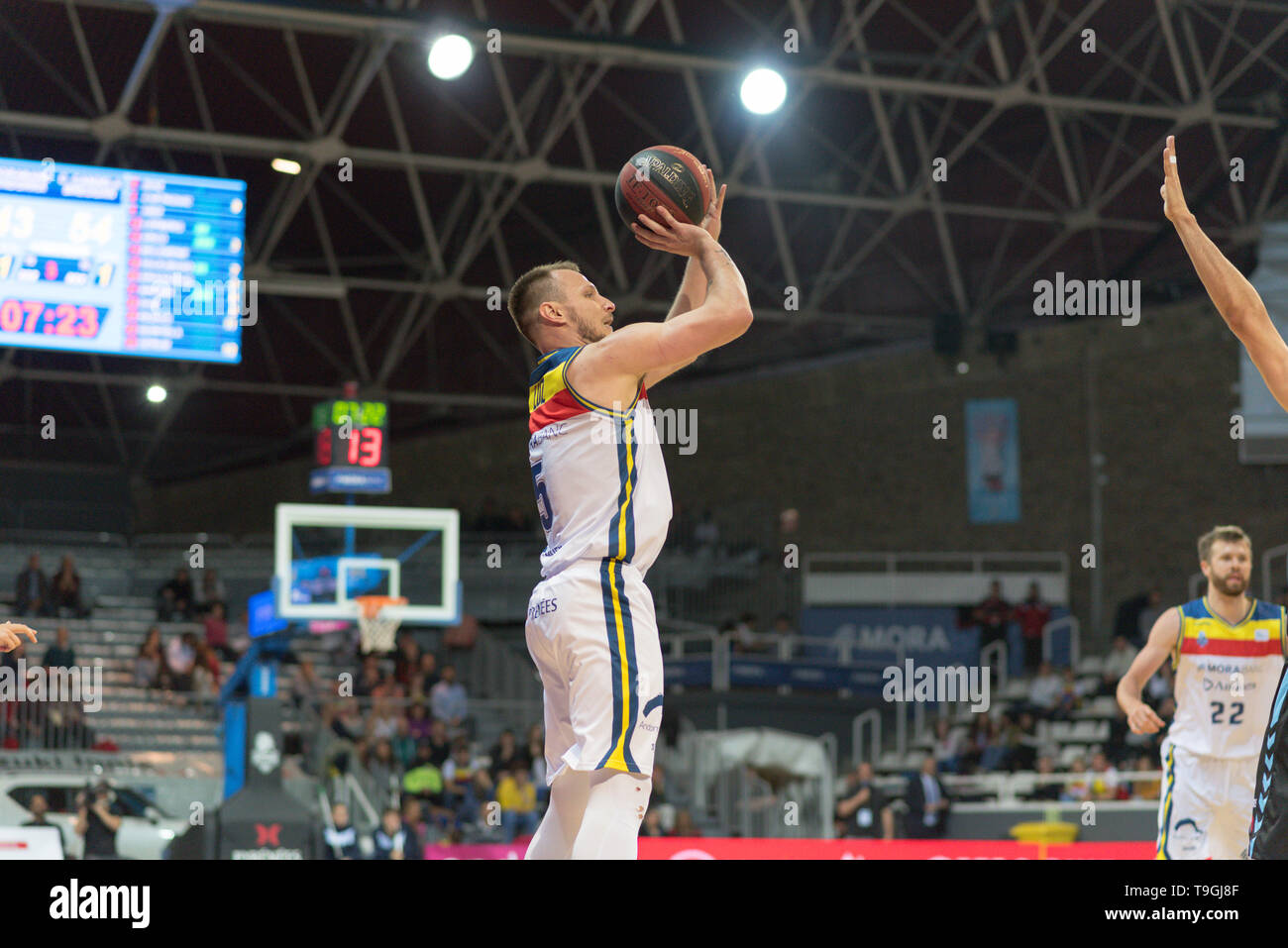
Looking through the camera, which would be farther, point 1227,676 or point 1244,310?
point 1227,676

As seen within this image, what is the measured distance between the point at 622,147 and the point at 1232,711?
14204 millimetres

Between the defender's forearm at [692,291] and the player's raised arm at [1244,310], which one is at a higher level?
the defender's forearm at [692,291]

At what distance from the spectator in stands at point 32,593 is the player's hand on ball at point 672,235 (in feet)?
57.9

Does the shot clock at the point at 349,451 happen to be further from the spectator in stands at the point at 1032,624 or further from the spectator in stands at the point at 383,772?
the spectator in stands at the point at 1032,624

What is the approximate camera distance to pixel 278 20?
602 inches

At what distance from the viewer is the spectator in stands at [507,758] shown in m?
17.1

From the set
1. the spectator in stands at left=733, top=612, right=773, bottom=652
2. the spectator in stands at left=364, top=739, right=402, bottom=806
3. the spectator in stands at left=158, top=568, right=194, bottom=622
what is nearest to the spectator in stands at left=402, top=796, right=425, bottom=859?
the spectator in stands at left=364, top=739, right=402, bottom=806

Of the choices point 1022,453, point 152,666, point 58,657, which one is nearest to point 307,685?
point 152,666

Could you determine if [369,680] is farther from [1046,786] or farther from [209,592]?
[1046,786]

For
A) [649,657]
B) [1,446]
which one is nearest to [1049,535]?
[1,446]

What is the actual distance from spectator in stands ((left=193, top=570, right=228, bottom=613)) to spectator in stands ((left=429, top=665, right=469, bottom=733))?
3.69 metres

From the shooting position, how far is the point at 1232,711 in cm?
790

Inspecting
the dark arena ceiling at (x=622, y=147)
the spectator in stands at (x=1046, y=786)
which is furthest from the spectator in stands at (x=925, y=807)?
the dark arena ceiling at (x=622, y=147)
